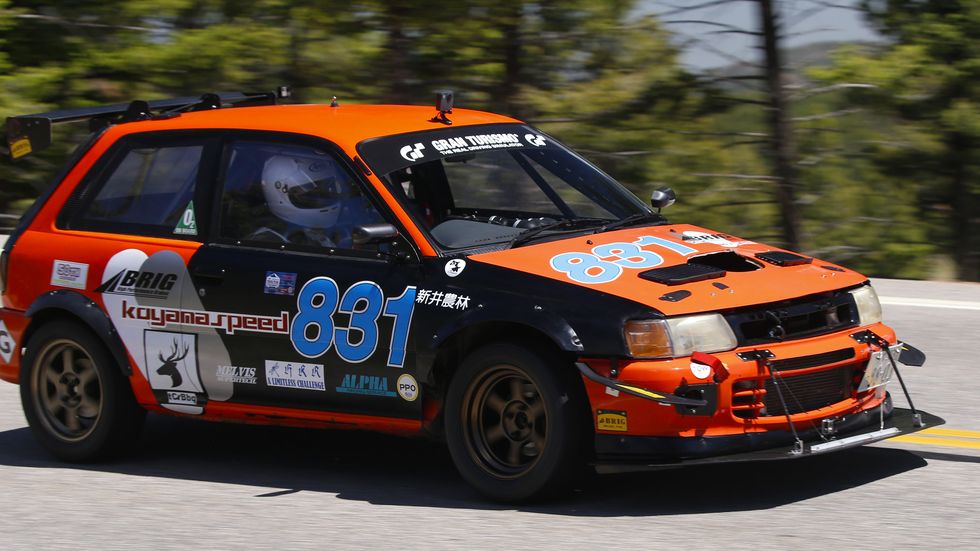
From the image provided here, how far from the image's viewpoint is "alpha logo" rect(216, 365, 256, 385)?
20.9 ft

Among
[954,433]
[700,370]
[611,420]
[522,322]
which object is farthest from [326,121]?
[954,433]

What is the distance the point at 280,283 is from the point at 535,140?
1645 millimetres

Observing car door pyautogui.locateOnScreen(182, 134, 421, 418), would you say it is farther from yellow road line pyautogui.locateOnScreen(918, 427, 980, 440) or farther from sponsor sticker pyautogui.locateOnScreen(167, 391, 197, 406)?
yellow road line pyautogui.locateOnScreen(918, 427, 980, 440)

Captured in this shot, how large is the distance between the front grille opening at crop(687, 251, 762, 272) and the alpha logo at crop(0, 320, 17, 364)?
11.3 feet

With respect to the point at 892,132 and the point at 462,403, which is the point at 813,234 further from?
the point at 462,403

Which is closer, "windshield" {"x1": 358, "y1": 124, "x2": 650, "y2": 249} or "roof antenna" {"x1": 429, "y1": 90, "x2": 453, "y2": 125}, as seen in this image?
"windshield" {"x1": 358, "y1": 124, "x2": 650, "y2": 249}

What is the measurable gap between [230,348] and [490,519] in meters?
1.58

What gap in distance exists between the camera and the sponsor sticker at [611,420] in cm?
542

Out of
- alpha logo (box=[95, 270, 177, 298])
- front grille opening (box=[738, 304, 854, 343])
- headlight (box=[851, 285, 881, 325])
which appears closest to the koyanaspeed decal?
alpha logo (box=[95, 270, 177, 298])

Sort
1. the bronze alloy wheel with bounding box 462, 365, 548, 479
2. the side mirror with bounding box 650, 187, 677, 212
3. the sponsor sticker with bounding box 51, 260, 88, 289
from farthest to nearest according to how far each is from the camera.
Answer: the side mirror with bounding box 650, 187, 677, 212
the sponsor sticker with bounding box 51, 260, 88, 289
the bronze alloy wheel with bounding box 462, 365, 548, 479

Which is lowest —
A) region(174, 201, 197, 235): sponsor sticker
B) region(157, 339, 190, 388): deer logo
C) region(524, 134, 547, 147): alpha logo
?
region(157, 339, 190, 388): deer logo

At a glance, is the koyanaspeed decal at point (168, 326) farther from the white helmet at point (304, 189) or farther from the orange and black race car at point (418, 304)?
the white helmet at point (304, 189)

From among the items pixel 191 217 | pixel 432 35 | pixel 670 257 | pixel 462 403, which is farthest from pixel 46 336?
pixel 432 35

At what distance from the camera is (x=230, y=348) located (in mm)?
6418
